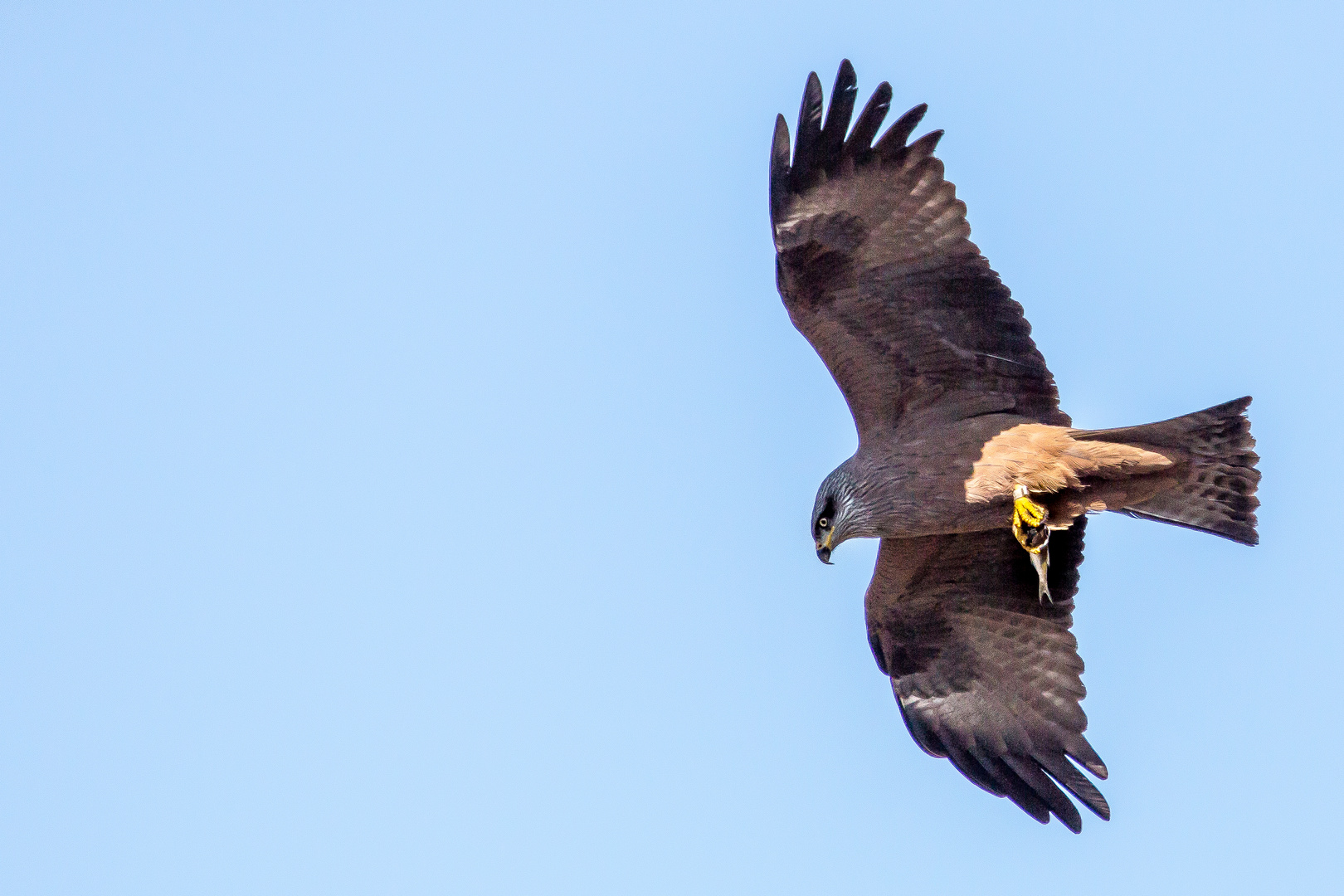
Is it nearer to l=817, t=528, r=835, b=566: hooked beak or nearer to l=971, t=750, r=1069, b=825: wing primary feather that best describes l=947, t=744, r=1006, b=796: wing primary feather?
l=971, t=750, r=1069, b=825: wing primary feather

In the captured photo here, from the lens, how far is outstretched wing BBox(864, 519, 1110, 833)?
9.35 m

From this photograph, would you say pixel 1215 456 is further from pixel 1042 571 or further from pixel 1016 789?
pixel 1016 789

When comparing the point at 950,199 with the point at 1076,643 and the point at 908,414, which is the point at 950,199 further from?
the point at 1076,643

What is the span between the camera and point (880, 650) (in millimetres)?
9922

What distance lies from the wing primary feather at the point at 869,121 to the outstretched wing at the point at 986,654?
7.46 ft

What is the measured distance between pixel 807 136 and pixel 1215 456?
2.66 metres

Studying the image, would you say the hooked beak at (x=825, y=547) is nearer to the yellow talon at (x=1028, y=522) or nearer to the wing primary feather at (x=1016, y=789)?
the yellow talon at (x=1028, y=522)

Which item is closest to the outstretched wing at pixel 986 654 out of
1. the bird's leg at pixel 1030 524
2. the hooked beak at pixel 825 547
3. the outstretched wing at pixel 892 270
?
the bird's leg at pixel 1030 524

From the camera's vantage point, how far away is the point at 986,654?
9711 mm

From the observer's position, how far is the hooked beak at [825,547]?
891 centimetres

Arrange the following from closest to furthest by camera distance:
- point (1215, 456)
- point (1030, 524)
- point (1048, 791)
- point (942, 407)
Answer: point (1215, 456)
point (1030, 524)
point (942, 407)
point (1048, 791)

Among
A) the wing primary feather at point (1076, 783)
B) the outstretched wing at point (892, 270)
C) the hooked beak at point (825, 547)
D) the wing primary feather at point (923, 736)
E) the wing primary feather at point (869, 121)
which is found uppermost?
the wing primary feather at point (869, 121)

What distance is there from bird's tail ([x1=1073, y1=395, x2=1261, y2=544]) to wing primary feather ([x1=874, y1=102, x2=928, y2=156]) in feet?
5.76

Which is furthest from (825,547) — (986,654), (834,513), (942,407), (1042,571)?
(986,654)
